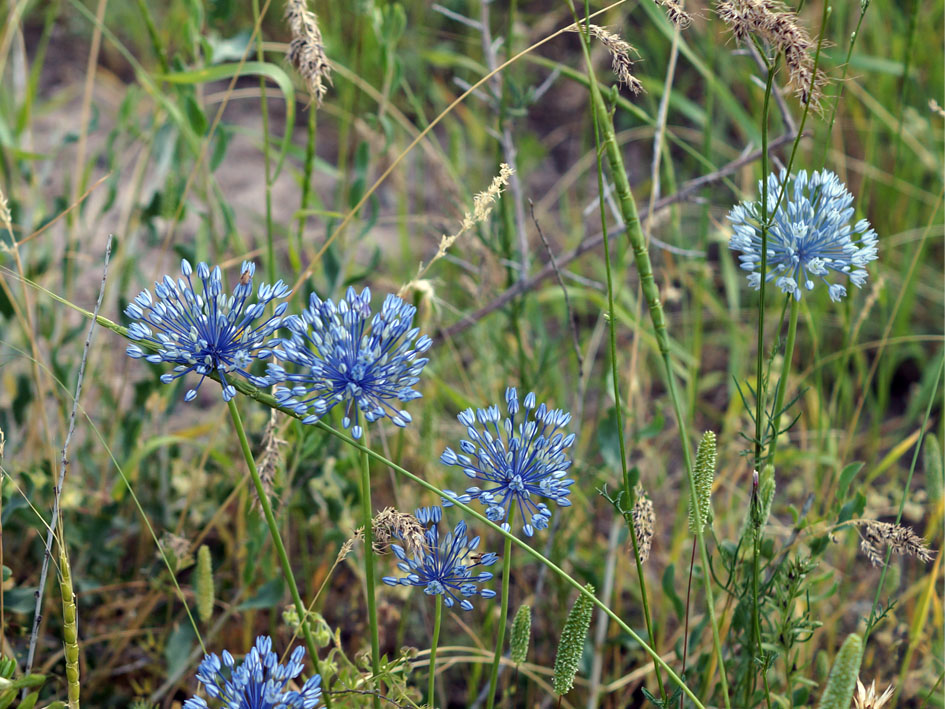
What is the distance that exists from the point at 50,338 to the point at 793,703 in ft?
4.94

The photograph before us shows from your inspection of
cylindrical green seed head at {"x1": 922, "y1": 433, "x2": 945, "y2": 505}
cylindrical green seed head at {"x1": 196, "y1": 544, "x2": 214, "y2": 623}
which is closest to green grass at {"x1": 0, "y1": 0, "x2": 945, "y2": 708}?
cylindrical green seed head at {"x1": 922, "y1": 433, "x2": 945, "y2": 505}

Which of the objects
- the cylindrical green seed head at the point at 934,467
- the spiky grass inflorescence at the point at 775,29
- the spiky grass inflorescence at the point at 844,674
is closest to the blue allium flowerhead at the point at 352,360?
the spiky grass inflorescence at the point at 775,29

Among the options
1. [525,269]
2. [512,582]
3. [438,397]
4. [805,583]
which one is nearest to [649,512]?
[805,583]

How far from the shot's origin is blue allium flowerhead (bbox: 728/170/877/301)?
94 cm

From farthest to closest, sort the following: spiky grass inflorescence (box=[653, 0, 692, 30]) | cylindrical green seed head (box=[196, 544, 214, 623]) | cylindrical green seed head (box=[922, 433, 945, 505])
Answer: cylindrical green seed head (box=[922, 433, 945, 505]), cylindrical green seed head (box=[196, 544, 214, 623]), spiky grass inflorescence (box=[653, 0, 692, 30])

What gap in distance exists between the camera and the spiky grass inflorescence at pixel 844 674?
879 mm

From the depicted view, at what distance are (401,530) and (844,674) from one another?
0.51m

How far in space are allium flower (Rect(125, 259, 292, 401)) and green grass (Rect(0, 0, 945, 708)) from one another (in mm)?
181

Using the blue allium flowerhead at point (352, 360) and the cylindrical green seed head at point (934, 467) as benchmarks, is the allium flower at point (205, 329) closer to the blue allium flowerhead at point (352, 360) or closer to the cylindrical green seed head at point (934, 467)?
the blue allium flowerhead at point (352, 360)

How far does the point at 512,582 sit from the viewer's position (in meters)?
1.70

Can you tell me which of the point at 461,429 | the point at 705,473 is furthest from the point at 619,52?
the point at 461,429

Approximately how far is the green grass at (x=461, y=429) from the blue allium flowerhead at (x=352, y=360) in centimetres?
13

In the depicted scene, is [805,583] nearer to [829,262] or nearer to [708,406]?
[829,262]

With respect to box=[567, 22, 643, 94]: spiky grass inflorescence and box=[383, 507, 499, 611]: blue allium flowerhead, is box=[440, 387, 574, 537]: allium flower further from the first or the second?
box=[567, 22, 643, 94]: spiky grass inflorescence
